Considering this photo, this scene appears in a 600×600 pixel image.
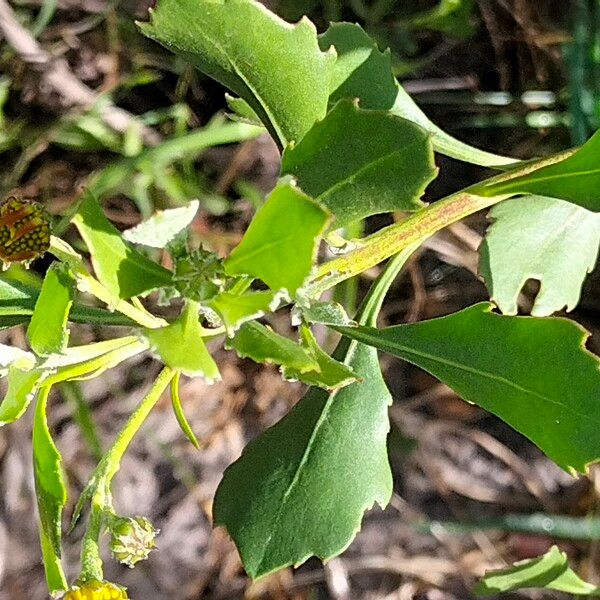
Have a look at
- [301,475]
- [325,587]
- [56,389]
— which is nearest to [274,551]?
[301,475]

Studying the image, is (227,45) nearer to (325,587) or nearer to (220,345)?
(220,345)

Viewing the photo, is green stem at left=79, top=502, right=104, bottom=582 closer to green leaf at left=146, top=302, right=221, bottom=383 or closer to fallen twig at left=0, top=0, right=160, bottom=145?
green leaf at left=146, top=302, right=221, bottom=383

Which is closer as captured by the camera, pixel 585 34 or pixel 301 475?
pixel 301 475

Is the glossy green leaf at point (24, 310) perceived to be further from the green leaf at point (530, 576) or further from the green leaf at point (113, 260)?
the green leaf at point (530, 576)

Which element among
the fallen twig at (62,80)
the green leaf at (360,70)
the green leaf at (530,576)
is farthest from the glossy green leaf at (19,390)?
the fallen twig at (62,80)

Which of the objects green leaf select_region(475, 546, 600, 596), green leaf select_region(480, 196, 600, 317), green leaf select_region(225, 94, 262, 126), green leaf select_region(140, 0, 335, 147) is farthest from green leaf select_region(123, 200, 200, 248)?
green leaf select_region(475, 546, 600, 596)

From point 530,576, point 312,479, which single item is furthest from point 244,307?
point 530,576
